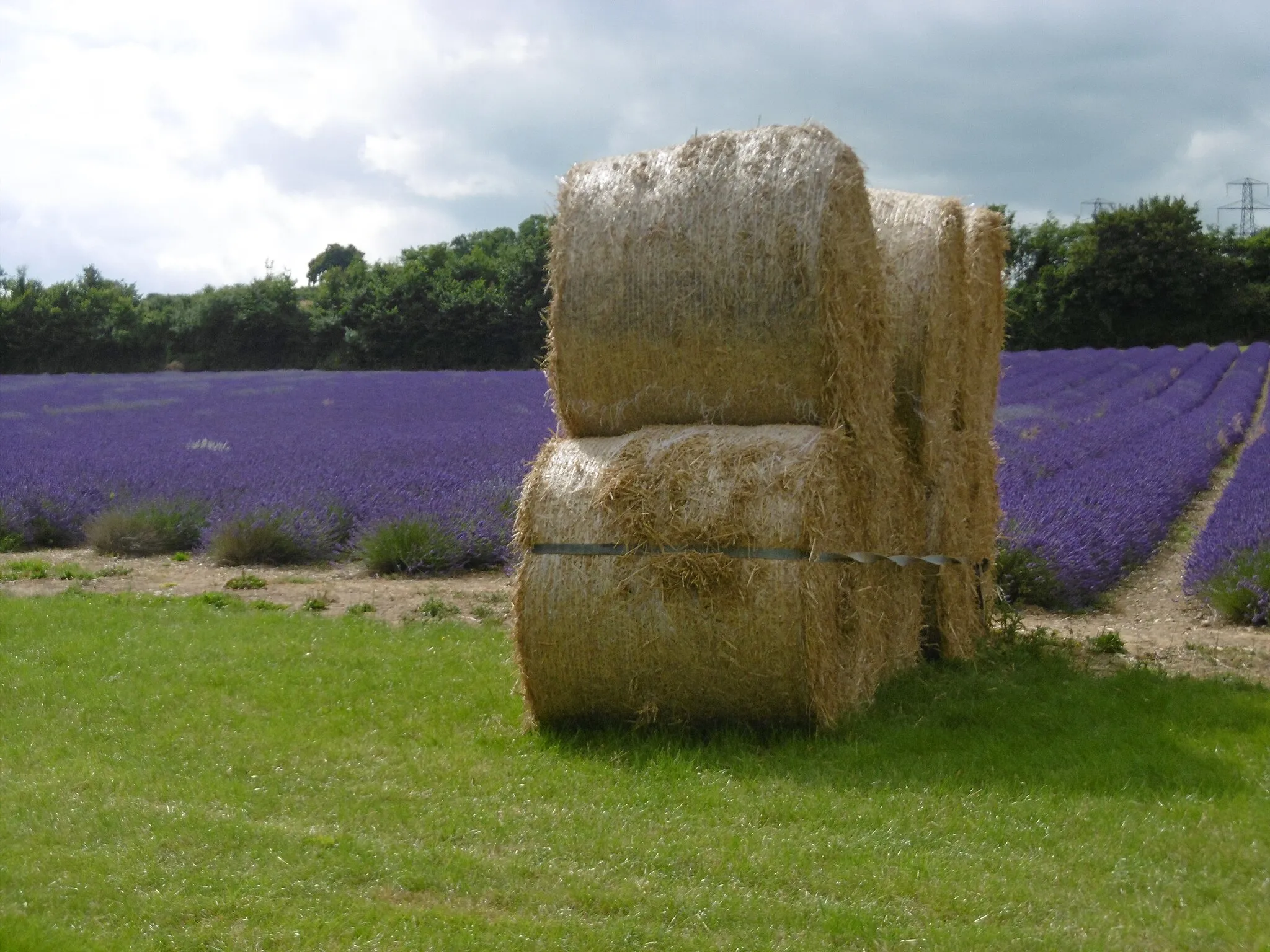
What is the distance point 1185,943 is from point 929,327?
314 cm

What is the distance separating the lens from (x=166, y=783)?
3867 mm

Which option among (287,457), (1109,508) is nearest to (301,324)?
(287,457)

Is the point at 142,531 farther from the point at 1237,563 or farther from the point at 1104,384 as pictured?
the point at 1104,384

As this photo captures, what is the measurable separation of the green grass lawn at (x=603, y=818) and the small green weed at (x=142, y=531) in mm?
3781

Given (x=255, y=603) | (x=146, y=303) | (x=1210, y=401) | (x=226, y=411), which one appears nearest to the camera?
(x=255, y=603)

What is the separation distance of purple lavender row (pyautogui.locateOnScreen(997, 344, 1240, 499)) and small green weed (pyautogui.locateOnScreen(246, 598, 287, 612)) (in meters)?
5.08

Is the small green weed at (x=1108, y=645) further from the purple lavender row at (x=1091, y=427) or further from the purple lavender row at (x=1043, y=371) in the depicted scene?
the purple lavender row at (x=1043, y=371)

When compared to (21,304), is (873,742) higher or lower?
lower

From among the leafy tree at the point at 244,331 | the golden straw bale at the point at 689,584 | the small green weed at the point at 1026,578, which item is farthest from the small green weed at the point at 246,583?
the leafy tree at the point at 244,331

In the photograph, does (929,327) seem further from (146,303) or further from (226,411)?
(146,303)

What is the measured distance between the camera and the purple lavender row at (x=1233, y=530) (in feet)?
22.9

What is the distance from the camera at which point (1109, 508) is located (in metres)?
8.38

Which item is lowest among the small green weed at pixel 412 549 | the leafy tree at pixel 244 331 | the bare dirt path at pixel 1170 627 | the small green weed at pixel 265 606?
the bare dirt path at pixel 1170 627

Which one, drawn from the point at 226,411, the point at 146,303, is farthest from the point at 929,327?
the point at 146,303
